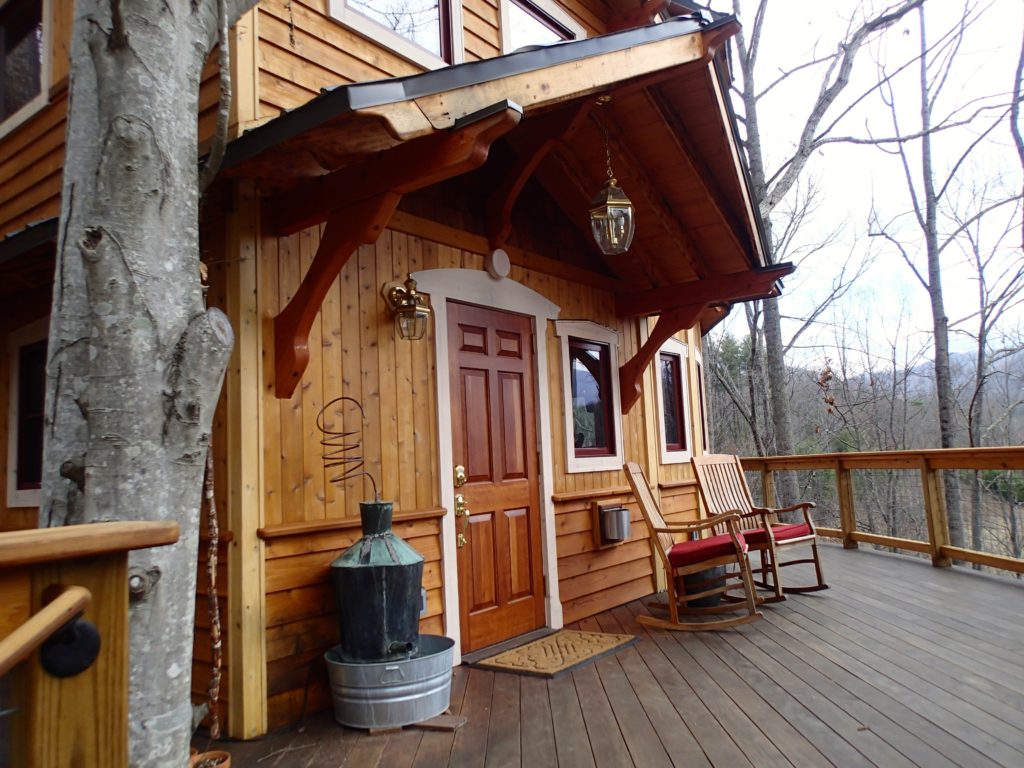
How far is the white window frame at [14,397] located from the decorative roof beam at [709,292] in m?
3.91

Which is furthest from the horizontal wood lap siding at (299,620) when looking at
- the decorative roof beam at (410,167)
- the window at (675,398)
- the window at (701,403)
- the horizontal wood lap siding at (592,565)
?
the window at (701,403)

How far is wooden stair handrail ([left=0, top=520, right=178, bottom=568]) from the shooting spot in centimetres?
72

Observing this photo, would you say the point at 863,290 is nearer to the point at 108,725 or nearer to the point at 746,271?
the point at 746,271

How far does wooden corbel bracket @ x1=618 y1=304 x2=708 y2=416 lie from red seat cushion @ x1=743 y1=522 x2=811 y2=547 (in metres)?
1.33

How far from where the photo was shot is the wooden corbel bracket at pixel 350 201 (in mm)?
2734

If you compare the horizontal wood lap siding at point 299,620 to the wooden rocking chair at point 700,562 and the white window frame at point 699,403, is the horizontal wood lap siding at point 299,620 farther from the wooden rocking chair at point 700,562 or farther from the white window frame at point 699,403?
the white window frame at point 699,403

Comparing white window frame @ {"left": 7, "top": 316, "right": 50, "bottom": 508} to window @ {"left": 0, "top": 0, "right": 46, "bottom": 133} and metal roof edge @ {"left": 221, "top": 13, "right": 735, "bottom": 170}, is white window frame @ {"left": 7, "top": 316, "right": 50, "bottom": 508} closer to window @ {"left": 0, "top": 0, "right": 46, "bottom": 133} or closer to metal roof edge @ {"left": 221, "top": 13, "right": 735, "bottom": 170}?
window @ {"left": 0, "top": 0, "right": 46, "bottom": 133}

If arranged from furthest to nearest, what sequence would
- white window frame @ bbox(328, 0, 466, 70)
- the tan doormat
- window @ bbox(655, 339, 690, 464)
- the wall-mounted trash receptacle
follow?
1. window @ bbox(655, 339, 690, 464)
2. the wall-mounted trash receptacle
3. the tan doormat
4. white window frame @ bbox(328, 0, 466, 70)

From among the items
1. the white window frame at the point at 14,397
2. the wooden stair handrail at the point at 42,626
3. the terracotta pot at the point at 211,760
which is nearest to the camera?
the wooden stair handrail at the point at 42,626

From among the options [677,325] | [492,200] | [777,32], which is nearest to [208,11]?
[492,200]

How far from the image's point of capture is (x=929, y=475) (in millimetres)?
6164

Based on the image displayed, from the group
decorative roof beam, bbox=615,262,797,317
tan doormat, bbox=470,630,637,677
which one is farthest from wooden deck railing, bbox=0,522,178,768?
decorative roof beam, bbox=615,262,797,317

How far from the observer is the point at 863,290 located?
53.6 feet

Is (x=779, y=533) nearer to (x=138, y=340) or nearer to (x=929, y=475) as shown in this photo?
(x=929, y=475)
